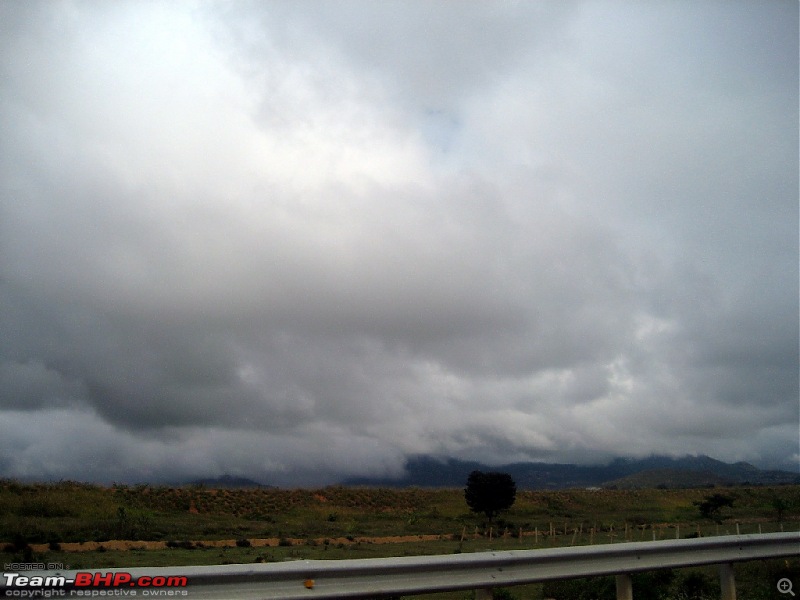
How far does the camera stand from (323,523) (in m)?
57.8

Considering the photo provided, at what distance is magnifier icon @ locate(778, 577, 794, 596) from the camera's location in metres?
9.67

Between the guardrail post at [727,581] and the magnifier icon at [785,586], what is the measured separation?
6.14ft

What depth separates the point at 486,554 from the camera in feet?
21.7

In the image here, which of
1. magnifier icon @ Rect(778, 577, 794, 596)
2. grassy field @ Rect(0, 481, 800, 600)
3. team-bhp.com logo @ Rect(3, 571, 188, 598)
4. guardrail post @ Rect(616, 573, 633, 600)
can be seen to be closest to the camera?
team-bhp.com logo @ Rect(3, 571, 188, 598)

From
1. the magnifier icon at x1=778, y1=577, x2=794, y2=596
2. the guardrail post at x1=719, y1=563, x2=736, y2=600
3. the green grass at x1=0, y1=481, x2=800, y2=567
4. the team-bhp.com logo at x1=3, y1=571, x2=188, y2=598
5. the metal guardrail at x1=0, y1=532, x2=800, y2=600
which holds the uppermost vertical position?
the team-bhp.com logo at x1=3, y1=571, x2=188, y2=598

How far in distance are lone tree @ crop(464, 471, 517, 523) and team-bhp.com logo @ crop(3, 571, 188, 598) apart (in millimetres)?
60280

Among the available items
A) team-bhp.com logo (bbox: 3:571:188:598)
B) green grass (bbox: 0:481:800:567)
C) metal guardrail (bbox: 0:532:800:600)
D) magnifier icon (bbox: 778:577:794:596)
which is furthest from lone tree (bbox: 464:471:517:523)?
team-bhp.com logo (bbox: 3:571:188:598)

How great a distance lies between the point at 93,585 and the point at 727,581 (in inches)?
302

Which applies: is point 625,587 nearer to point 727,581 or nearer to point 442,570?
point 727,581

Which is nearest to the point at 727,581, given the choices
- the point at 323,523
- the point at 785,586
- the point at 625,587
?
the point at 625,587

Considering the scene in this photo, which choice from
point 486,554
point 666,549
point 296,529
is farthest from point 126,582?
point 296,529

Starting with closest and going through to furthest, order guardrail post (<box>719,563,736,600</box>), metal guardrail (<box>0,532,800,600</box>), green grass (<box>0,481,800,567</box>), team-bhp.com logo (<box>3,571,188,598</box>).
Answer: team-bhp.com logo (<box>3,571,188,598</box>) → metal guardrail (<box>0,532,800,600</box>) → guardrail post (<box>719,563,736,600</box>) → green grass (<box>0,481,800,567</box>)

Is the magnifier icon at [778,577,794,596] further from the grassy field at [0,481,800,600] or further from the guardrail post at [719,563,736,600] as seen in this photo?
the guardrail post at [719,563,736,600]

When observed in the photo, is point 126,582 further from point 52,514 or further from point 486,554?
point 52,514
